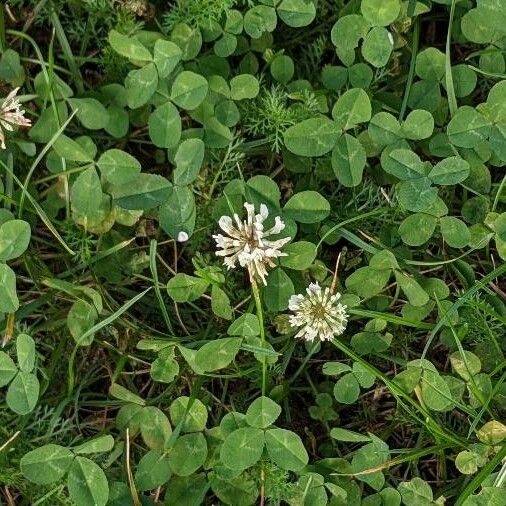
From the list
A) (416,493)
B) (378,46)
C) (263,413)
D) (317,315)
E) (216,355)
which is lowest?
(416,493)

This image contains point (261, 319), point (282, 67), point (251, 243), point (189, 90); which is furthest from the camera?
point (282, 67)

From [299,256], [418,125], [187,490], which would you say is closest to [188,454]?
[187,490]

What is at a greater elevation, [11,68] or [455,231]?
[11,68]

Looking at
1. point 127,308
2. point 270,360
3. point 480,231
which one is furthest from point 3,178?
point 480,231

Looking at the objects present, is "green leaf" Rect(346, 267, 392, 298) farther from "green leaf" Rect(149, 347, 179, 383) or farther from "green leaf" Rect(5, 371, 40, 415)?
"green leaf" Rect(5, 371, 40, 415)

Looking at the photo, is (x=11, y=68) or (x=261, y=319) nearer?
(x=261, y=319)

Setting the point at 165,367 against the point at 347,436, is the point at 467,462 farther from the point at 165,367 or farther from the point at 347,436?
the point at 165,367

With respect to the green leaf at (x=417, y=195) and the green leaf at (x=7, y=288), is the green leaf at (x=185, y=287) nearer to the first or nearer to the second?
the green leaf at (x=7, y=288)

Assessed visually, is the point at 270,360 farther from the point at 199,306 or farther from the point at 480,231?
the point at 480,231
